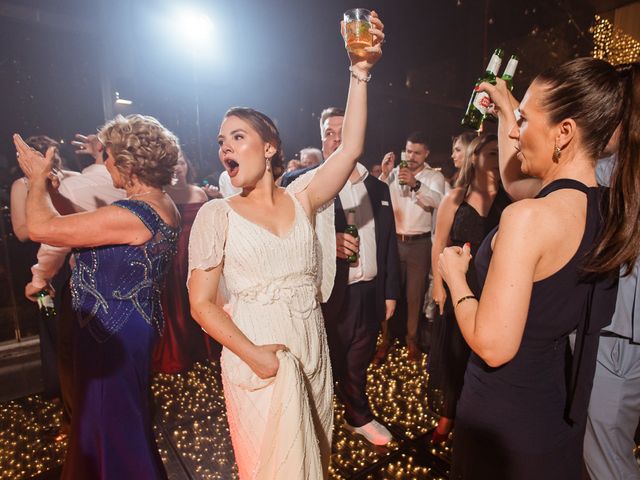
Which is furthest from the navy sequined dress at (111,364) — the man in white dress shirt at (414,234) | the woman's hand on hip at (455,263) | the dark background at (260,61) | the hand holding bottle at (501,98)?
the dark background at (260,61)

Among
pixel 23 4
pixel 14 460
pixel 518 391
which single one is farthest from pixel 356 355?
pixel 23 4

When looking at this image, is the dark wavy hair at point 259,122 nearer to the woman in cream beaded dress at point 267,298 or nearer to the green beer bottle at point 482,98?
the woman in cream beaded dress at point 267,298

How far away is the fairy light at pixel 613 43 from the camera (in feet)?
18.5

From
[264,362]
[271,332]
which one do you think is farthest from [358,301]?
[264,362]

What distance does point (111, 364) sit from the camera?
176 centimetres

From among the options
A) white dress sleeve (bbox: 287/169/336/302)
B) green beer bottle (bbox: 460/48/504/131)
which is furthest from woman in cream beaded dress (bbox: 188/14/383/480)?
green beer bottle (bbox: 460/48/504/131)

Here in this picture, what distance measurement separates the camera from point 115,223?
5.57 feet

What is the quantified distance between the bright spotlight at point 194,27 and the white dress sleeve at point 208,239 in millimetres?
5645

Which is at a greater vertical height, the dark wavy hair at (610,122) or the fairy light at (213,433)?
the dark wavy hair at (610,122)

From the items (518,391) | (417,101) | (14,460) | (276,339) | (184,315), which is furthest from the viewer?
(417,101)

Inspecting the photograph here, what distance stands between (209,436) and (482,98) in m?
2.86

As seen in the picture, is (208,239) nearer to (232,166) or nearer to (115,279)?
(232,166)

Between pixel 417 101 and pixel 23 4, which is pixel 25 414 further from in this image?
pixel 417 101

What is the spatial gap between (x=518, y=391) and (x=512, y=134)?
0.88m
